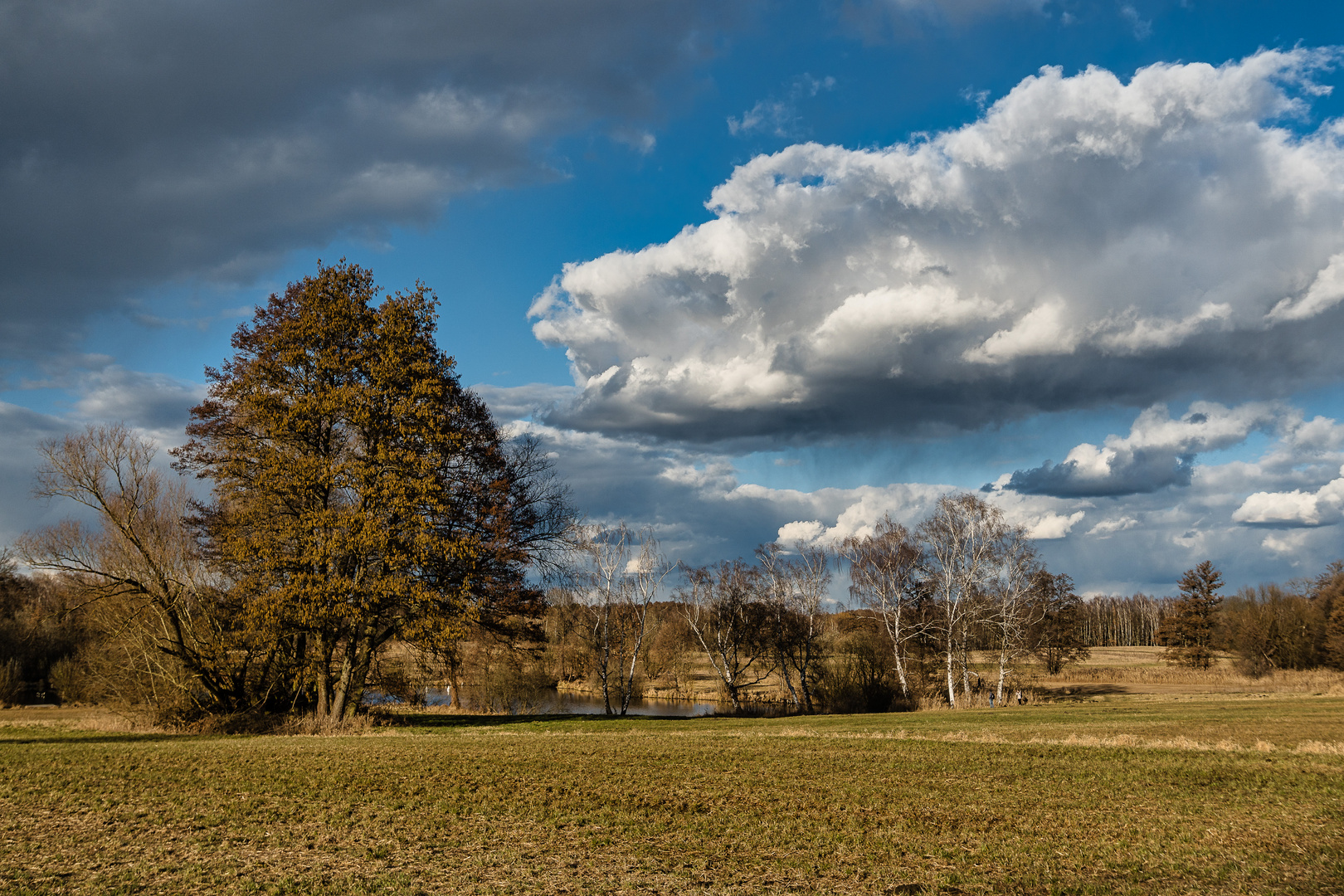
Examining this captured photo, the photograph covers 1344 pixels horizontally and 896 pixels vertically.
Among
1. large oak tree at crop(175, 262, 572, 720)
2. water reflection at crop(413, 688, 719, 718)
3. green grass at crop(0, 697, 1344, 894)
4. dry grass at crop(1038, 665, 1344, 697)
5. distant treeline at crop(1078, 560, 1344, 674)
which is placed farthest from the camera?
distant treeline at crop(1078, 560, 1344, 674)

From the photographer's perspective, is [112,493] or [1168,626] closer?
[112,493]

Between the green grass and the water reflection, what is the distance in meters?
26.5

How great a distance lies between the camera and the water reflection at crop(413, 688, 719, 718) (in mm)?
48344

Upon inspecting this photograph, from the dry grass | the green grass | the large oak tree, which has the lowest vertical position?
the dry grass

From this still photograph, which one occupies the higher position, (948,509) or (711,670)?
(948,509)

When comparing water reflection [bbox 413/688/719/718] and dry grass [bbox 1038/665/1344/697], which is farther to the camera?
dry grass [bbox 1038/665/1344/697]

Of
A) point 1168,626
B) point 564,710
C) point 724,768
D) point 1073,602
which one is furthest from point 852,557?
point 1168,626

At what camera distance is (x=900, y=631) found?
171 feet

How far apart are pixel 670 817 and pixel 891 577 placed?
4013cm

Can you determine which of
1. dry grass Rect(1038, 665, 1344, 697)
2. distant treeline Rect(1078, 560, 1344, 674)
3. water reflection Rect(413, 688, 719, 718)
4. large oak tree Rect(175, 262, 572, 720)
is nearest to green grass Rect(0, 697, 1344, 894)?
large oak tree Rect(175, 262, 572, 720)

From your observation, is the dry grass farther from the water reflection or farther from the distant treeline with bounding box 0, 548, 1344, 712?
the water reflection

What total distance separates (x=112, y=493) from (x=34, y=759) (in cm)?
1262

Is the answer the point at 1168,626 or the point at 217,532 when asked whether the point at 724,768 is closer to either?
the point at 217,532

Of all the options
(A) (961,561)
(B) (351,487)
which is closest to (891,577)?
(A) (961,561)
